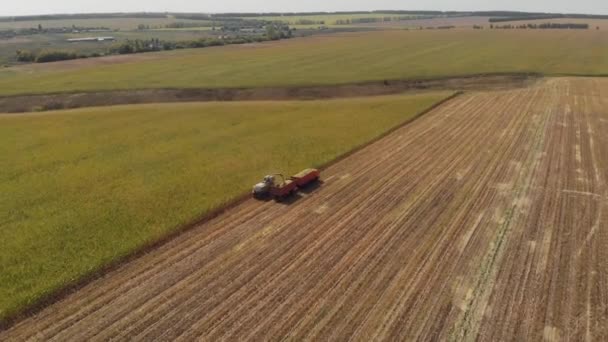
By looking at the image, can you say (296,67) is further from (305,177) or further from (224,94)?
(305,177)

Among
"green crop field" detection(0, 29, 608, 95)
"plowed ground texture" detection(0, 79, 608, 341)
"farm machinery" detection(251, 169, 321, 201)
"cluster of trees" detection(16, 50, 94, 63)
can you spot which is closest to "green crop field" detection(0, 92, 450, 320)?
"farm machinery" detection(251, 169, 321, 201)

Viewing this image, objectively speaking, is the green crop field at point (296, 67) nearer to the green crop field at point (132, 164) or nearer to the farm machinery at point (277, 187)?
the green crop field at point (132, 164)

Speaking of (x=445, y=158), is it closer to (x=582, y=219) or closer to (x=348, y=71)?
(x=582, y=219)

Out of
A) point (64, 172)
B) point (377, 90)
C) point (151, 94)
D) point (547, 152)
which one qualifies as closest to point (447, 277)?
point (547, 152)

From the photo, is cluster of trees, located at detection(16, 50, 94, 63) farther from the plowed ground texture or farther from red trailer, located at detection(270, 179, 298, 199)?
red trailer, located at detection(270, 179, 298, 199)

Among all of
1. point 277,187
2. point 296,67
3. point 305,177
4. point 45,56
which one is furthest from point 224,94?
point 45,56

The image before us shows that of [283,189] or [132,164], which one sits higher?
[283,189]
